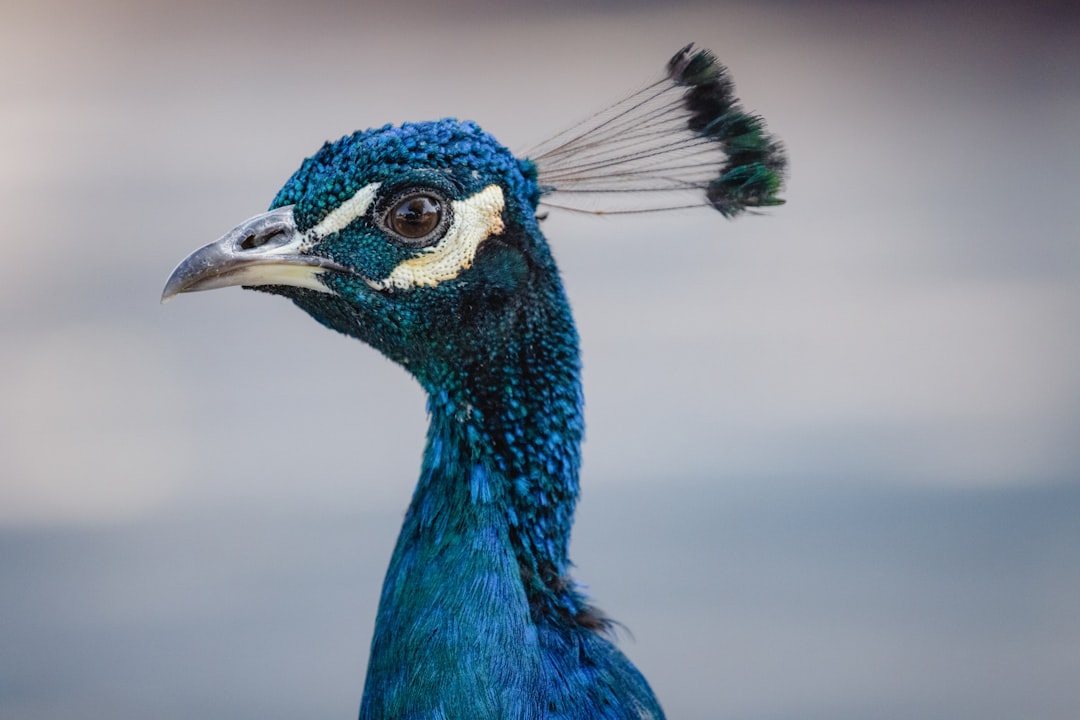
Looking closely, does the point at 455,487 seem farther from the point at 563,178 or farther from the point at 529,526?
the point at 563,178

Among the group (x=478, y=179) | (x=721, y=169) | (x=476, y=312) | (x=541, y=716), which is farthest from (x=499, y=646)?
(x=721, y=169)

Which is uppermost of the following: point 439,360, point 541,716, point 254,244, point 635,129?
point 635,129

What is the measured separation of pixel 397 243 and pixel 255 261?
126mm

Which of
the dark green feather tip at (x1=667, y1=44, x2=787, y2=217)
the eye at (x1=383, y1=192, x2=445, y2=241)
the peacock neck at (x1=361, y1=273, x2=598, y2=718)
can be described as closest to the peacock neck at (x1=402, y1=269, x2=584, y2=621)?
the peacock neck at (x1=361, y1=273, x2=598, y2=718)

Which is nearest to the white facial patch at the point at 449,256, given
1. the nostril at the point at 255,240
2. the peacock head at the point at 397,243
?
the peacock head at the point at 397,243

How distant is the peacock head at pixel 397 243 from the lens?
3.57 feet

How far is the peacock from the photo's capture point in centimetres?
107

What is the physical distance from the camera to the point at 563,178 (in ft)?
4.13

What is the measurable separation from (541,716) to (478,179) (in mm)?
478

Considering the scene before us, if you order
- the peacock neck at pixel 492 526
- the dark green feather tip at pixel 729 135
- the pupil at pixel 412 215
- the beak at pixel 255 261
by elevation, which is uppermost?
the dark green feather tip at pixel 729 135

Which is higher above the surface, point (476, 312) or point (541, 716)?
point (476, 312)

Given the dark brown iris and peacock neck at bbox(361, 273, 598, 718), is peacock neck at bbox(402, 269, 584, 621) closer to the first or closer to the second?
peacock neck at bbox(361, 273, 598, 718)

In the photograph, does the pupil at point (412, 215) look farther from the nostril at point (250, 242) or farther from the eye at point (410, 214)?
the nostril at point (250, 242)

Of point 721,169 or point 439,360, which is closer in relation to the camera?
point 439,360
